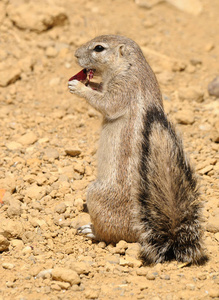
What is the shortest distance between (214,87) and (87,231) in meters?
3.76

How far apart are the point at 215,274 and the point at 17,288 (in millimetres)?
1751

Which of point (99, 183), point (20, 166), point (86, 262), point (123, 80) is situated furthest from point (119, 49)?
point (86, 262)

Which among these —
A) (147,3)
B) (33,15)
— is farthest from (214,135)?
(147,3)

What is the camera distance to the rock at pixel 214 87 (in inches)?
303

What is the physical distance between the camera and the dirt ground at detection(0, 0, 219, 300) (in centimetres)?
417

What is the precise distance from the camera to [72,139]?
678cm

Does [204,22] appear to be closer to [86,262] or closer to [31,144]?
[31,144]

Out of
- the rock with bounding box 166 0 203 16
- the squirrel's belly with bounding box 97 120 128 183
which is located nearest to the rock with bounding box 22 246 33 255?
the squirrel's belly with bounding box 97 120 128 183

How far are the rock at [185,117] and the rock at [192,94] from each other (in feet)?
1.81

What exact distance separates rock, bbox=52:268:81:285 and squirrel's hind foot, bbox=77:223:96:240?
0.99 meters

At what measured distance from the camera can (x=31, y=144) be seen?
21.5 feet

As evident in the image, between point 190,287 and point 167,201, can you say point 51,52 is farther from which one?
point 190,287

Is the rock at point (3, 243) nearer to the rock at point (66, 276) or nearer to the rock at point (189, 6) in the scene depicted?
the rock at point (66, 276)

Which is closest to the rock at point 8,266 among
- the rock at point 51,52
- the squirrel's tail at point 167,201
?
the squirrel's tail at point 167,201
